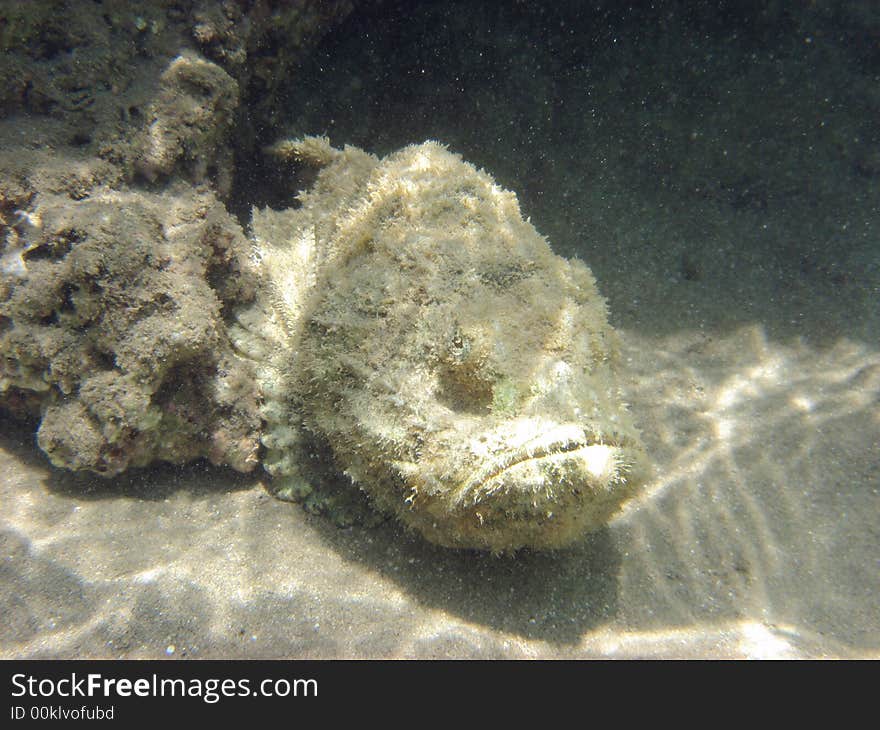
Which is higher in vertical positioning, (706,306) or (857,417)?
(706,306)

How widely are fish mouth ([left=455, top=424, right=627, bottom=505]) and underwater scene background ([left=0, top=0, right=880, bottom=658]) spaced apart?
0.98 m

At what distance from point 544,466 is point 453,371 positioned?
0.72m

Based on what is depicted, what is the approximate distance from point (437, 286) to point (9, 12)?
325 centimetres

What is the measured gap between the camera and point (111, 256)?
10.7ft

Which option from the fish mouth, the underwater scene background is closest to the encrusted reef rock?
the underwater scene background

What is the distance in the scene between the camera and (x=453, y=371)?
2.95m

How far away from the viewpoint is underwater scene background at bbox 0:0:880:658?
3055mm

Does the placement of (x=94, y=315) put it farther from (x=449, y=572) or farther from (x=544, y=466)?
(x=544, y=466)

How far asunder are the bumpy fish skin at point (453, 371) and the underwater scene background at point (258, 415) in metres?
0.48

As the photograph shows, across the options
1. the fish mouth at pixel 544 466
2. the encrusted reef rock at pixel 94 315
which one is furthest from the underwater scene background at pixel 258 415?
the fish mouth at pixel 544 466
